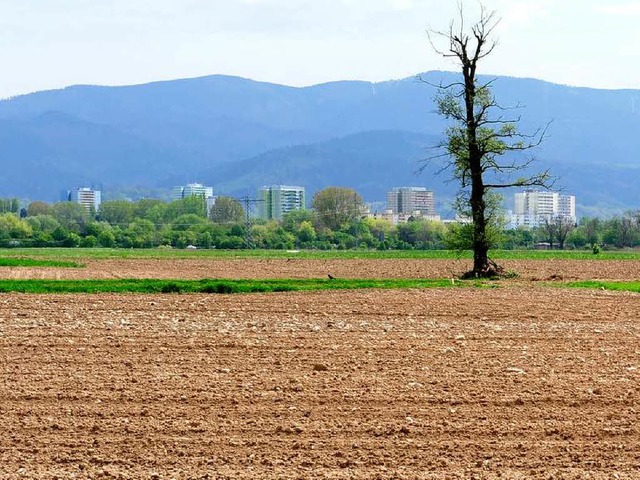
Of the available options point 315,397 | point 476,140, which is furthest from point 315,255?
point 315,397

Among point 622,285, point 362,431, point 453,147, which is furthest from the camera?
point 453,147

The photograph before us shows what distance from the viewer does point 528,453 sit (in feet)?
34.0

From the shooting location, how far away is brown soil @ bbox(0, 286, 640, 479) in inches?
395

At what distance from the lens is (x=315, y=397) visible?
12.6 metres

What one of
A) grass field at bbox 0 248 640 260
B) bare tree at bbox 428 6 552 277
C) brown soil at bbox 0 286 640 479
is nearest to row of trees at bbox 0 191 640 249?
grass field at bbox 0 248 640 260

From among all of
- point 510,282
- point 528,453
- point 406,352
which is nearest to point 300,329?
point 406,352

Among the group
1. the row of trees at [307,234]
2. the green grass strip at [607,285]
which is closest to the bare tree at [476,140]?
the green grass strip at [607,285]

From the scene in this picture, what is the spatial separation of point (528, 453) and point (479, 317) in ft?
39.3

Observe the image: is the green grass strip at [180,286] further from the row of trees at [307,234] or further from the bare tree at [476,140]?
the row of trees at [307,234]

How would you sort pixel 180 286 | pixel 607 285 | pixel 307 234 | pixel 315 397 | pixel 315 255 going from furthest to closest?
pixel 307 234, pixel 315 255, pixel 607 285, pixel 180 286, pixel 315 397

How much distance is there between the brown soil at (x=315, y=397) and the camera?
10031 mm

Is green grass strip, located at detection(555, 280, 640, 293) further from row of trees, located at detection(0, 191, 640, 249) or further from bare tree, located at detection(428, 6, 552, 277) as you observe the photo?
row of trees, located at detection(0, 191, 640, 249)

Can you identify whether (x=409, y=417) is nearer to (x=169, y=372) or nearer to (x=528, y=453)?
(x=528, y=453)

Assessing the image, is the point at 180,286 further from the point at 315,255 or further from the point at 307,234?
the point at 307,234
